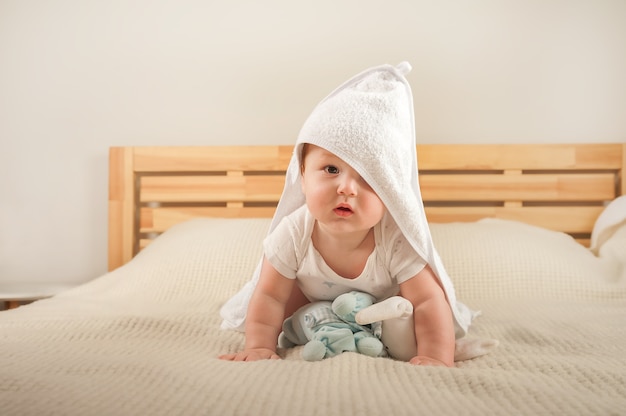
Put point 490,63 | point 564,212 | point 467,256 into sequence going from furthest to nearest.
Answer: point 490,63 → point 564,212 → point 467,256

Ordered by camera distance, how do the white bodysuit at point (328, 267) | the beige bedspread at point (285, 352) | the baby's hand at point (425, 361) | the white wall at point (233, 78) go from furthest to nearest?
the white wall at point (233, 78) < the white bodysuit at point (328, 267) < the baby's hand at point (425, 361) < the beige bedspread at point (285, 352)

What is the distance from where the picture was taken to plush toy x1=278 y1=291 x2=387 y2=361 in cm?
95

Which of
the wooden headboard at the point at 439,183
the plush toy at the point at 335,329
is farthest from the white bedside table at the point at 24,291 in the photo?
the plush toy at the point at 335,329

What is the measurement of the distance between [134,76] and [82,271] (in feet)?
2.81

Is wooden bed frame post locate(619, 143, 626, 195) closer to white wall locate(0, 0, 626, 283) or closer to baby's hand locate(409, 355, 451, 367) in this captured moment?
white wall locate(0, 0, 626, 283)

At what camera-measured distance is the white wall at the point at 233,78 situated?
92.4 inches

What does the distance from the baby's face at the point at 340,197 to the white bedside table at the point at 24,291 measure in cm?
143

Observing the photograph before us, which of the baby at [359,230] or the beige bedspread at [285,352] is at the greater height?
the baby at [359,230]

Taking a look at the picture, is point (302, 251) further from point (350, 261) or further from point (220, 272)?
point (220, 272)

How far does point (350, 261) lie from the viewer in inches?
42.9

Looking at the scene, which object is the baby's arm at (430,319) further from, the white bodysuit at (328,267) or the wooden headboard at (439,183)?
the wooden headboard at (439,183)

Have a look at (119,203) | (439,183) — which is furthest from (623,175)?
(119,203)

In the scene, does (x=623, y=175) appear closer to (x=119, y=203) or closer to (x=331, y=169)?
(x=331, y=169)

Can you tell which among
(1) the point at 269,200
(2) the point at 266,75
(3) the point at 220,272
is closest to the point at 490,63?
(2) the point at 266,75
